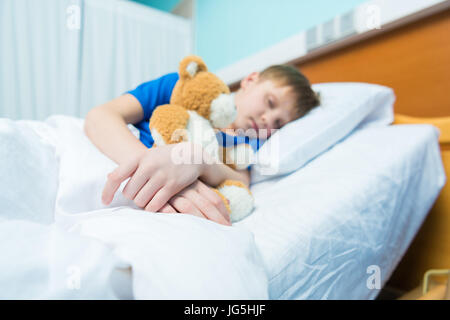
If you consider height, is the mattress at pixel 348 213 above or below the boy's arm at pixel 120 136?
below

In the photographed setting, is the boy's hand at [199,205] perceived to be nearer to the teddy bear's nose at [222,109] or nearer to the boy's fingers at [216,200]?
the boy's fingers at [216,200]

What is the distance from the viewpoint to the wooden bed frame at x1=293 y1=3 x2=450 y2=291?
75 cm

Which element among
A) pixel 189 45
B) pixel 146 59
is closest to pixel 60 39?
pixel 146 59

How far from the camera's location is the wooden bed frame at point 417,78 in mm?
746

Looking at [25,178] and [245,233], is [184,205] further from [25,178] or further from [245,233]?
[25,178]

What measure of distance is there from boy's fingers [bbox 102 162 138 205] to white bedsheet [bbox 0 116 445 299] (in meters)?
0.02

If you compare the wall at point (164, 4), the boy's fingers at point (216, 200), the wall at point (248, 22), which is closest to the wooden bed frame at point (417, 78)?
the wall at point (248, 22)

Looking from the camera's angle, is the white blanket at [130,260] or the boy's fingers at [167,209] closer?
the white blanket at [130,260]

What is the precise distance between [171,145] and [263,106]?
1.39 ft

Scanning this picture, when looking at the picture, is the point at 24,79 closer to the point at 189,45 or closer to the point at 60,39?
the point at 60,39

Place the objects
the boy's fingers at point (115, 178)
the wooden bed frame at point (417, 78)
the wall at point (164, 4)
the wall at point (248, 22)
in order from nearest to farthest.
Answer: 1. the boy's fingers at point (115, 178)
2. the wooden bed frame at point (417, 78)
3. the wall at point (248, 22)
4. the wall at point (164, 4)

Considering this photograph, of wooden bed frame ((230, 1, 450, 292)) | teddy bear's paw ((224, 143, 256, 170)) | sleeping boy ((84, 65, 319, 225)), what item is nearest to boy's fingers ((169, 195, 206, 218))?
sleeping boy ((84, 65, 319, 225))

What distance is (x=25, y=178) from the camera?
405 mm
